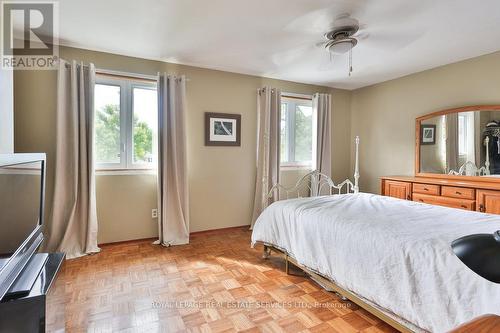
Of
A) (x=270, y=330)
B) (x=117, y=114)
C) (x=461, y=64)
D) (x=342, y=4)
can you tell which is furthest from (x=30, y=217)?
(x=461, y=64)

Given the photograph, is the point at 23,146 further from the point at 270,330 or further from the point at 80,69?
the point at 270,330

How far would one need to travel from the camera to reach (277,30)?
8.49ft

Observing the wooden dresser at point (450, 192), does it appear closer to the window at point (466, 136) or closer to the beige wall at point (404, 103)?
the window at point (466, 136)

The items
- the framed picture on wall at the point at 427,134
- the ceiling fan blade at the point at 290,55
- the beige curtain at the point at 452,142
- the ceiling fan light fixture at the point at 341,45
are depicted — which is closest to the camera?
the ceiling fan light fixture at the point at 341,45

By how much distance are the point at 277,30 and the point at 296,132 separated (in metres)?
2.15

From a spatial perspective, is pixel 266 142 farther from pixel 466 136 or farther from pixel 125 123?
pixel 466 136

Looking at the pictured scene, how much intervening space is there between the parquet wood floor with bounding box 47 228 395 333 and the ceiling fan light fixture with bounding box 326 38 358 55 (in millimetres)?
2265

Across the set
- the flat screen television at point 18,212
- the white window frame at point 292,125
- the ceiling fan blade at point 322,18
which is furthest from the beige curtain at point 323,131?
the flat screen television at point 18,212

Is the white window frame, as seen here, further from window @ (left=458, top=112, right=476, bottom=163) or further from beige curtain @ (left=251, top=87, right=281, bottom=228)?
window @ (left=458, top=112, right=476, bottom=163)

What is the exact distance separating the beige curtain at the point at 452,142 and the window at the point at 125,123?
12.6 feet

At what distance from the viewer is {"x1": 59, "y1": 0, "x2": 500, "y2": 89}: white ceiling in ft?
7.12

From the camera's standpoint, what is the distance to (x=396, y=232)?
1.68 meters

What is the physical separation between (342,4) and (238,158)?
2.43 meters

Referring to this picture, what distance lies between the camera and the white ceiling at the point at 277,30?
2.17 meters
